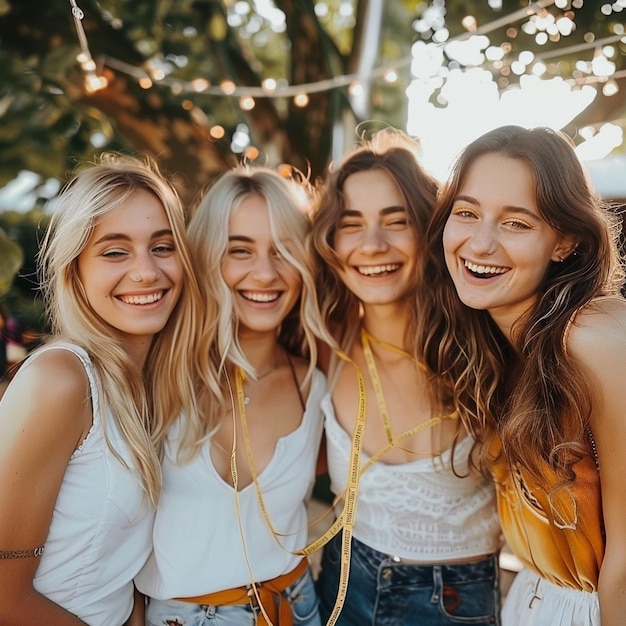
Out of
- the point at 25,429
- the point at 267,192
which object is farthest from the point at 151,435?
the point at 267,192

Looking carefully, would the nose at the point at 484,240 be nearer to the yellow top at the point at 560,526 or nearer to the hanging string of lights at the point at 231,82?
the yellow top at the point at 560,526

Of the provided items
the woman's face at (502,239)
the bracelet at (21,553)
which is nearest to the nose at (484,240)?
the woman's face at (502,239)

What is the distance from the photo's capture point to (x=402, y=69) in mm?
4367

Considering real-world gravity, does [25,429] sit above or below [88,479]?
above

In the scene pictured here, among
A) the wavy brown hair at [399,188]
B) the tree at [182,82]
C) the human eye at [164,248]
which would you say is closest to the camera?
the human eye at [164,248]

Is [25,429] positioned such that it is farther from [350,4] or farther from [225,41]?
[350,4]

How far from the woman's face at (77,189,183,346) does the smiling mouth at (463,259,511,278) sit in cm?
105

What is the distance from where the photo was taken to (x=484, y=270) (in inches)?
79.3

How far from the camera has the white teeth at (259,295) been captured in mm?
2512

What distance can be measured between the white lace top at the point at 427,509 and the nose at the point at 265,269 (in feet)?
2.72

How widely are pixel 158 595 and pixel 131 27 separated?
3.85 meters

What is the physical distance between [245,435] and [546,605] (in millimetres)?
1176

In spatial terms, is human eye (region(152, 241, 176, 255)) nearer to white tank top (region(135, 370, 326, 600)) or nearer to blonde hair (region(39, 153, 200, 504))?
blonde hair (region(39, 153, 200, 504))

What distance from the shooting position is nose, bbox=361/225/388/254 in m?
2.43
